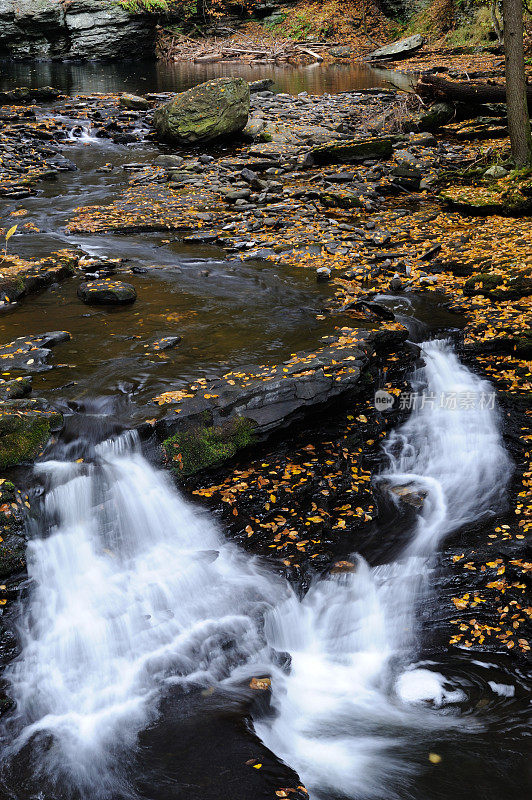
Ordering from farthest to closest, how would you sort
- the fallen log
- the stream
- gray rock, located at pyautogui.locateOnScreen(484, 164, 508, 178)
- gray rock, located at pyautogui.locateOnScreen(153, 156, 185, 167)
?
the fallen log, gray rock, located at pyautogui.locateOnScreen(153, 156, 185, 167), gray rock, located at pyautogui.locateOnScreen(484, 164, 508, 178), the stream

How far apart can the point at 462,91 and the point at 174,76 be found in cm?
1898

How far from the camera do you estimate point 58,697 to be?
4.20 m

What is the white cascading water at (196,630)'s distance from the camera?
397 centimetres

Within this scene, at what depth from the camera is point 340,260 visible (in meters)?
9.76

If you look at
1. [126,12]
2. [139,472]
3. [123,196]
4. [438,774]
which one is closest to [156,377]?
[139,472]

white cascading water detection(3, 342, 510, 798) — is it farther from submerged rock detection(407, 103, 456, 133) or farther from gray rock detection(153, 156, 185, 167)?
submerged rock detection(407, 103, 456, 133)

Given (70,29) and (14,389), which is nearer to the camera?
(14,389)

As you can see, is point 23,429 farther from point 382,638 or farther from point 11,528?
point 382,638

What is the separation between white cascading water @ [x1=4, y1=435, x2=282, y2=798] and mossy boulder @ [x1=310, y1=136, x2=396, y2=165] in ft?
36.7

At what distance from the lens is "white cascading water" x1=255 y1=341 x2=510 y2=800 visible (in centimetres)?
393

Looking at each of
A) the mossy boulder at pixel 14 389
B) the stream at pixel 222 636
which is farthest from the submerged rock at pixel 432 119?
the mossy boulder at pixel 14 389

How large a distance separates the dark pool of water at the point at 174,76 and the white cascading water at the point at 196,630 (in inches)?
901

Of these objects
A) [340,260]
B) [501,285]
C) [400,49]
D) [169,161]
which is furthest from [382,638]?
[400,49]

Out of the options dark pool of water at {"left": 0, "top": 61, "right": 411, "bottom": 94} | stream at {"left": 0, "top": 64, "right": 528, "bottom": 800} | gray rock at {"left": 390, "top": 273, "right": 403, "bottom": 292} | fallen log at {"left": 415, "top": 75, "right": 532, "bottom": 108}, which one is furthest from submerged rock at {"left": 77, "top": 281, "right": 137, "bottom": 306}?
dark pool of water at {"left": 0, "top": 61, "right": 411, "bottom": 94}
